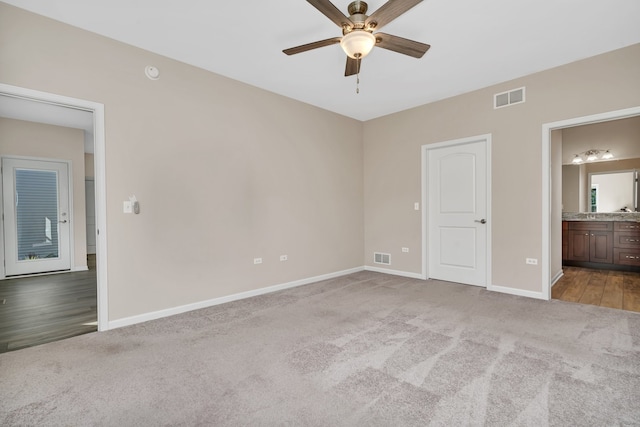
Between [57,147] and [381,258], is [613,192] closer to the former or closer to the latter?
[381,258]

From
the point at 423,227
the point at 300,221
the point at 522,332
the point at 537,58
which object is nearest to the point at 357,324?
the point at 522,332

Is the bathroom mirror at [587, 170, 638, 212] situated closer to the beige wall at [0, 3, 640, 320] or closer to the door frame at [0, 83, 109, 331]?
the beige wall at [0, 3, 640, 320]

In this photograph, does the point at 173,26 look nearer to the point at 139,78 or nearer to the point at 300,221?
the point at 139,78

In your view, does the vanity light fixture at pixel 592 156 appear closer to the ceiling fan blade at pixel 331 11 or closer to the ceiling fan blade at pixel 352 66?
the ceiling fan blade at pixel 352 66

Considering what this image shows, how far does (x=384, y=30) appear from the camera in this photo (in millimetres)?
2949

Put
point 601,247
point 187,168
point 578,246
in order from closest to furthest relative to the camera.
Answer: point 187,168
point 601,247
point 578,246

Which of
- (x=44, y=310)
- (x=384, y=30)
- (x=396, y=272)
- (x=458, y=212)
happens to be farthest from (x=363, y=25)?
(x=44, y=310)

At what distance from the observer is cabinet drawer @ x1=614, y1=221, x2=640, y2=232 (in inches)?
201

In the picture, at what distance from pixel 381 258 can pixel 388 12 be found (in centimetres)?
413

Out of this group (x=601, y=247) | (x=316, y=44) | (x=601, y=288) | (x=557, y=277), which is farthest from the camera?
(x=601, y=247)

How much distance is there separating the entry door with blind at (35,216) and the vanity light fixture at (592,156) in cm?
1030

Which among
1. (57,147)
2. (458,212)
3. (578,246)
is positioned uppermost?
(57,147)

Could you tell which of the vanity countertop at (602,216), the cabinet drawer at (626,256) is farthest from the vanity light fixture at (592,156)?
the cabinet drawer at (626,256)

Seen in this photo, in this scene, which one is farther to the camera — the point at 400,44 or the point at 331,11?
the point at 400,44
